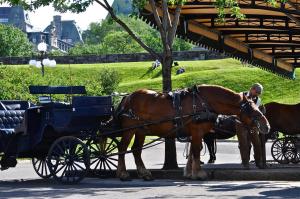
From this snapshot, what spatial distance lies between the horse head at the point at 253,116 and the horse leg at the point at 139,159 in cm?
223

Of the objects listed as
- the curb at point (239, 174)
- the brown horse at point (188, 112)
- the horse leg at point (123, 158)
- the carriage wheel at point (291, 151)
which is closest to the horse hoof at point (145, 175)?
the brown horse at point (188, 112)

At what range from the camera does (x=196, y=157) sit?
15.6m

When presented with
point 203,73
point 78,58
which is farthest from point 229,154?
point 78,58

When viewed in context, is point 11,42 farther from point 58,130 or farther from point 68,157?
point 68,157

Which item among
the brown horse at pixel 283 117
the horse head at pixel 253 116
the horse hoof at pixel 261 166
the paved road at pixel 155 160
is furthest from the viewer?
the brown horse at pixel 283 117

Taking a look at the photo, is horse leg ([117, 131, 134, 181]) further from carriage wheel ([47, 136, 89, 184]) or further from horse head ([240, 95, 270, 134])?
horse head ([240, 95, 270, 134])

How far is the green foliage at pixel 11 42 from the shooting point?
417 feet

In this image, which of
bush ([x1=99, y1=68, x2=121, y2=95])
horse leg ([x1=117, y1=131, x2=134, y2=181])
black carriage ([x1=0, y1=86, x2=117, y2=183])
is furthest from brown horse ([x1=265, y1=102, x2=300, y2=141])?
bush ([x1=99, y1=68, x2=121, y2=95])

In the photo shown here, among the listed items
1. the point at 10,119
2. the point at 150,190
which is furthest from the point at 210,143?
the point at 150,190

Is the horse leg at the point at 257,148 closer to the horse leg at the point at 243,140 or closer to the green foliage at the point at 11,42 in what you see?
the horse leg at the point at 243,140

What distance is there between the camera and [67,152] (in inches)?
616

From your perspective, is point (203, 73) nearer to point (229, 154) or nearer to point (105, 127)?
point (229, 154)

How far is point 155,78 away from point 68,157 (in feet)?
203

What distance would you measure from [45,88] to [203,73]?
57.2m
